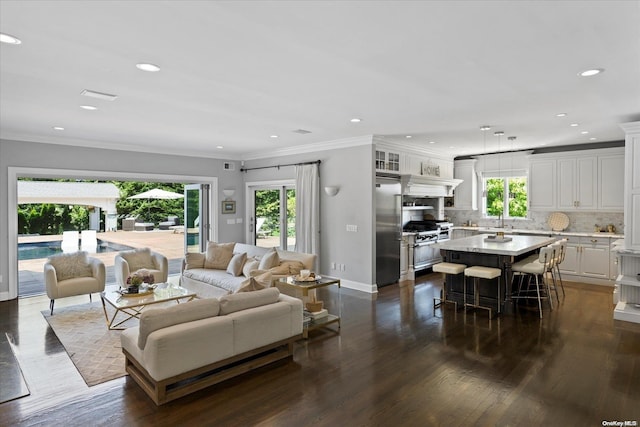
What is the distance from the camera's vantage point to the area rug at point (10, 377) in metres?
3.05

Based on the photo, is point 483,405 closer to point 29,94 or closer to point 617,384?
point 617,384

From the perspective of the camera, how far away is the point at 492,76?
132 inches

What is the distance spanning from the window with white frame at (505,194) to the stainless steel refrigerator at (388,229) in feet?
9.90

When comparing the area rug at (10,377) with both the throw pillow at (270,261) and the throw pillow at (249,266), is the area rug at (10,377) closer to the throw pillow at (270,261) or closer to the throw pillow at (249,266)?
the throw pillow at (249,266)

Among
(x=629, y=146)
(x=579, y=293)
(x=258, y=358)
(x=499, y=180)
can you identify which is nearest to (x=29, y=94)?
(x=258, y=358)

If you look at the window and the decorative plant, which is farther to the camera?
the window

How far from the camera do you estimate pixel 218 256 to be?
6391 mm

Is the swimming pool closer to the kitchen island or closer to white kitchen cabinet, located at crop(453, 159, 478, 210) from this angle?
the kitchen island

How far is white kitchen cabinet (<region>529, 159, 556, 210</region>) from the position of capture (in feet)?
25.4

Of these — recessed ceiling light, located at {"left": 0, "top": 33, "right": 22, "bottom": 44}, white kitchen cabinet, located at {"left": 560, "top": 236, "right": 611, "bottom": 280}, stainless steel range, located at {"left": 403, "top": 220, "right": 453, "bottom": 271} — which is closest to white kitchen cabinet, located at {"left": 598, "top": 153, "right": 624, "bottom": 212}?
white kitchen cabinet, located at {"left": 560, "top": 236, "right": 611, "bottom": 280}

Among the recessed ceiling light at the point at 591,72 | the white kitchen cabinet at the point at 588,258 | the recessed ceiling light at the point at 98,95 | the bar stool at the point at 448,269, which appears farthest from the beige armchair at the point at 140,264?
the white kitchen cabinet at the point at 588,258

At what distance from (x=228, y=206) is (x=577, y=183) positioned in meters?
7.44

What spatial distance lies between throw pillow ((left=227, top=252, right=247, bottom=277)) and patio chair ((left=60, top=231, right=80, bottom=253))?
4.88 meters

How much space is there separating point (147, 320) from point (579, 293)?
6746 millimetres
